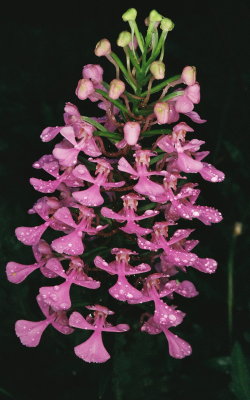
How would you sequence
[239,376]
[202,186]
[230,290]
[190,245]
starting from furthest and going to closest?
[202,186], [230,290], [239,376], [190,245]

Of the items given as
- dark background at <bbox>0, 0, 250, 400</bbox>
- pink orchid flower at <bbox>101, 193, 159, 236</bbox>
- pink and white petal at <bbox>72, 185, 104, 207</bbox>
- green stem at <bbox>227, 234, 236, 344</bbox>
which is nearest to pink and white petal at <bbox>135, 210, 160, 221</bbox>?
pink orchid flower at <bbox>101, 193, 159, 236</bbox>

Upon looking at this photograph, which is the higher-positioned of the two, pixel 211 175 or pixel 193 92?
pixel 193 92

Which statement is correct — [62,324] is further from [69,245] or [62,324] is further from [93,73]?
[93,73]

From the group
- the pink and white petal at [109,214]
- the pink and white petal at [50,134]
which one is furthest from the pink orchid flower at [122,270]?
the pink and white petal at [50,134]

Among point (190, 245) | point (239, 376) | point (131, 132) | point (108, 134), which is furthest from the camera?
point (239, 376)

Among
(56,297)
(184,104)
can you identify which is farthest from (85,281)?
(184,104)

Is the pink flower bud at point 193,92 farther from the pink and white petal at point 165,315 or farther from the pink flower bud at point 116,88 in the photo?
the pink and white petal at point 165,315

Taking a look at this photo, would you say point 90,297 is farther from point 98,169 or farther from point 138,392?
point 138,392
